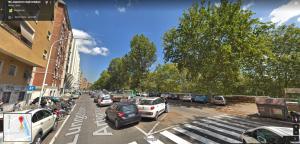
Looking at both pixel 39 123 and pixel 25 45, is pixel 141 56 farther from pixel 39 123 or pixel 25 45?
pixel 39 123

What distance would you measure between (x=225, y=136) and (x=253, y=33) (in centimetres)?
2166

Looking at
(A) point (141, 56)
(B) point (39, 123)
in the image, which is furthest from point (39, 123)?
(A) point (141, 56)

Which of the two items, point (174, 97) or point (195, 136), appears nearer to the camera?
point (195, 136)

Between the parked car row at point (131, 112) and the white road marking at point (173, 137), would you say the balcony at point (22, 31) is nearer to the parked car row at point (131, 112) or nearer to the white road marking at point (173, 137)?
the parked car row at point (131, 112)

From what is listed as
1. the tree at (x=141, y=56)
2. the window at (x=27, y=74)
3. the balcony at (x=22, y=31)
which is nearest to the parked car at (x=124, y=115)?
the balcony at (x=22, y=31)

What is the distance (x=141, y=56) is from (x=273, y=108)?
1610 inches

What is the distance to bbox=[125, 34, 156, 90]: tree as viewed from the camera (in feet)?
165

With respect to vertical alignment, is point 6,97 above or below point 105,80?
below

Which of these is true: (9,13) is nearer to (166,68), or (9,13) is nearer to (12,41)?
(12,41)

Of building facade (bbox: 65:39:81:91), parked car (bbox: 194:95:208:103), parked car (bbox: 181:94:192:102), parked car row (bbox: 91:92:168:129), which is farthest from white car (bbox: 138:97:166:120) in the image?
building facade (bbox: 65:39:81:91)

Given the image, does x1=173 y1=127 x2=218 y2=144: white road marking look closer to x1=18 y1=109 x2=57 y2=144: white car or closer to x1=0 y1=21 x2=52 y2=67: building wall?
x1=18 y1=109 x2=57 y2=144: white car

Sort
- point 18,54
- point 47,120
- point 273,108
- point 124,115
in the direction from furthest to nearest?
1. point 273,108
2. point 18,54
3. point 124,115
4. point 47,120

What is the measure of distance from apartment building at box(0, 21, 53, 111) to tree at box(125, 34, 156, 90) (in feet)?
110

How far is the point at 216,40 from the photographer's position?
23344mm
